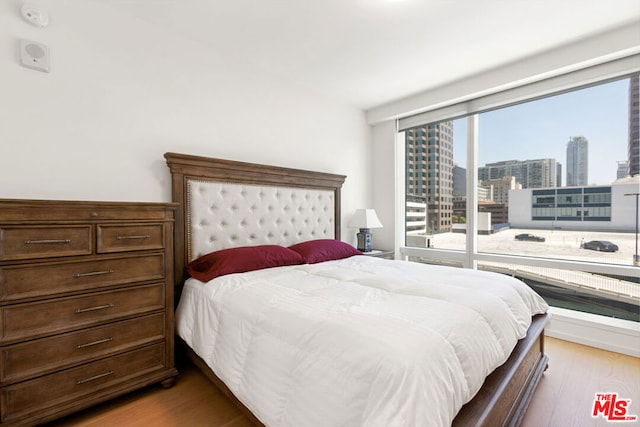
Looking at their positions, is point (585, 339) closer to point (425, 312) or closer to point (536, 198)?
point (536, 198)

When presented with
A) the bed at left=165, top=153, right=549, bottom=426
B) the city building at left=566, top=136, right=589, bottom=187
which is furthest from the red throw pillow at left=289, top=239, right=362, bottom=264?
the city building at left=566, top=136, right=589, bottom=187

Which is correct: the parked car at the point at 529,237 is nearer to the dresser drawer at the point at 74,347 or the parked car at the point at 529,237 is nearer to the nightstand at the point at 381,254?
the nightstand at the point at 381,254

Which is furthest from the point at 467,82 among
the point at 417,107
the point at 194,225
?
the point at 194,225

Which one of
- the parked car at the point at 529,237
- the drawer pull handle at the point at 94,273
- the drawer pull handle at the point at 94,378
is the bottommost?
the drawer pull handle at the point at 94,378

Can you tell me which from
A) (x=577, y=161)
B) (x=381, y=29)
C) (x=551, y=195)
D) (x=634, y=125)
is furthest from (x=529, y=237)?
(x=381, y=29)

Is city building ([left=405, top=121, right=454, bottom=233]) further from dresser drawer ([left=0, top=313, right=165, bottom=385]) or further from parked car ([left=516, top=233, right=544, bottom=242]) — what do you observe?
dresser drawer ([left=0, top=313, right=165, bottom=385])

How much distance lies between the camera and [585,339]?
2527 millimetres

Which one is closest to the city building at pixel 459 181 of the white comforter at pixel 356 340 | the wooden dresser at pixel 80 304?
the white comforter at pixel 356 340

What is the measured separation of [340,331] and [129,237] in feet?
4.39

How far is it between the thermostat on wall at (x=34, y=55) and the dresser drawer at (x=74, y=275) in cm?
119

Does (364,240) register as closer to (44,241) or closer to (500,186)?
(500,186)

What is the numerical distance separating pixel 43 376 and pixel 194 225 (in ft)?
3.85

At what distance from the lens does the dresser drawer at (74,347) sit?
137cm

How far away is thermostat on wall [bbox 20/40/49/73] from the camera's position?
1.71m
